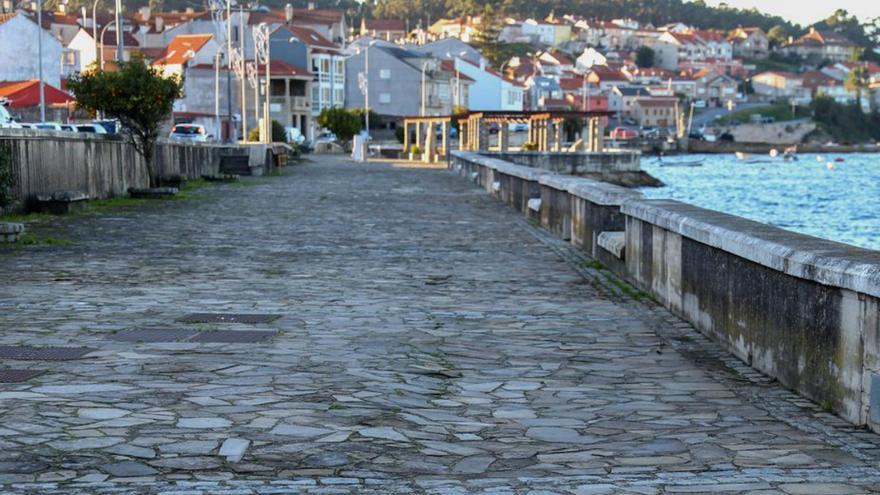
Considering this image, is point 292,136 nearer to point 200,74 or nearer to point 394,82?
point 200,74

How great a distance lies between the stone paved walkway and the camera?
5.93m

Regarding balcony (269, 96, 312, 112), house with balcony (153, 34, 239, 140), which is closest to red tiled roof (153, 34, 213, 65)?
house with balcony (153, 34, 239, 140)

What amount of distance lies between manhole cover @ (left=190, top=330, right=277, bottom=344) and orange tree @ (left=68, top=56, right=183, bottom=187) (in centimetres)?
1957

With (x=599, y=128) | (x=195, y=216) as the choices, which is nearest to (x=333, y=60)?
(x=599, y=128)

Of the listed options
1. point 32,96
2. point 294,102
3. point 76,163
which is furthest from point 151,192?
point 294,102

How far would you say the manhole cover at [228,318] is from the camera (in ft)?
35.1

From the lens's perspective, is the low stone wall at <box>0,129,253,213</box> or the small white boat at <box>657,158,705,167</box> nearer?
the low stone wall at <box>0,129,253,213</box>

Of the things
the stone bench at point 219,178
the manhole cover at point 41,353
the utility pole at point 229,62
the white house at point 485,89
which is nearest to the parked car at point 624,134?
the white house at point 485,89

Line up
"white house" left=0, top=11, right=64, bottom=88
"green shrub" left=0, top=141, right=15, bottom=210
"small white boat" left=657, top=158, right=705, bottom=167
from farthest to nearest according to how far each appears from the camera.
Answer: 1. "small white boat" left=657, top=158, right=705, bottom=167
2. "white house" left=0, top=11, right=64, bottom=88
3. "green shrub" left=0, top=141, right=15, bottom=210

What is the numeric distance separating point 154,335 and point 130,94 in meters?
19.9

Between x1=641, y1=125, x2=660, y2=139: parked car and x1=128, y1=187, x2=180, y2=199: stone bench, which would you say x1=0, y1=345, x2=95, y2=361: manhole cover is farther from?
x1=641, y1=125, x2=660, y2=139: parked car

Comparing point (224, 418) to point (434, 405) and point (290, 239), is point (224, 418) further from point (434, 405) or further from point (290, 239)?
point (290, 239)

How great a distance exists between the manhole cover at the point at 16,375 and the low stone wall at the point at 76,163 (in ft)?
41.5

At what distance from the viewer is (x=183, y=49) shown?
346 ft
